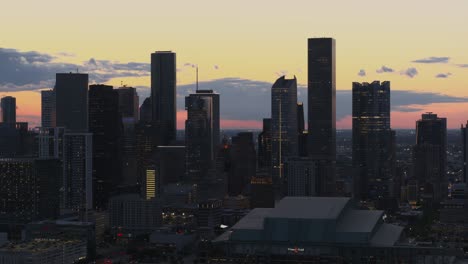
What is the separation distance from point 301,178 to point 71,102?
5693cm

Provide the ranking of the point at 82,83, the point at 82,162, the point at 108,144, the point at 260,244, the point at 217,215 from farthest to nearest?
1. the point at 82,83
2. the point at 108,144
3. the point at 82,162
4. the point at 217,215
5. the point at 260,244

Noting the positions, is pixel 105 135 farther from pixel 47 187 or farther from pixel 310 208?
pixel 310 208

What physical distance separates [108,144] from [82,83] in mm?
20632

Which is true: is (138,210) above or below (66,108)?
below

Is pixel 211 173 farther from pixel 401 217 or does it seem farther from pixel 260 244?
pixel 260 244

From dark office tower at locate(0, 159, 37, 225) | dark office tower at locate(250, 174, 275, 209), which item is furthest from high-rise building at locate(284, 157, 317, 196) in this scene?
dark office tower at locate(0, 159, 37, 225)

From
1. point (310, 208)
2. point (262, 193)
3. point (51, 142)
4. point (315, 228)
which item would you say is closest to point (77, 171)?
point (51, 142)

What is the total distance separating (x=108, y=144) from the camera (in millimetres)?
179875

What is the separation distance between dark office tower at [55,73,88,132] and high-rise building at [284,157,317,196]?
160 ft

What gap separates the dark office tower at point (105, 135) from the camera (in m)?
173

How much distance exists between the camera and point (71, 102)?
192 m


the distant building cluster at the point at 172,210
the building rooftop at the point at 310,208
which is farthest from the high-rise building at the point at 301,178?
the building rooftop at the point at 310,208

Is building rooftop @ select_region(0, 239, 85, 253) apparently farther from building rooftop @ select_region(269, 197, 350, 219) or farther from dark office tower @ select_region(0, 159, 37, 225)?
dark office tower @ select_region(0, 159, 37, 225)

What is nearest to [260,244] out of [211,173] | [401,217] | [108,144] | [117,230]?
[117,230]
